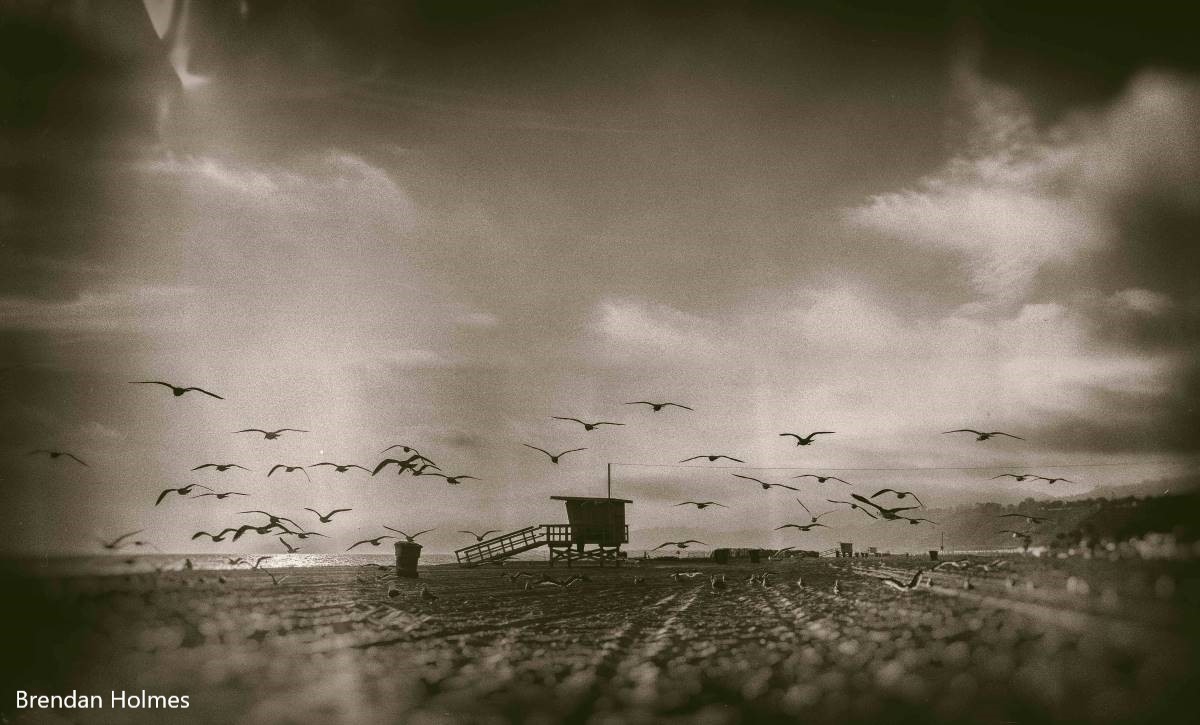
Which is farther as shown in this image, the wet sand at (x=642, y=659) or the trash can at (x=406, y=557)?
the trash can at (x=406, y=557)

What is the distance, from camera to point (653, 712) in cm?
489

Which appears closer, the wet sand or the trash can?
the wet sand

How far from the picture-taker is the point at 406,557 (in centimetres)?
2650

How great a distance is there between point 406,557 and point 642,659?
2181cm

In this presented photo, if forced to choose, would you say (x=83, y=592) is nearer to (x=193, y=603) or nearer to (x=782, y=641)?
(x=193, y=603)

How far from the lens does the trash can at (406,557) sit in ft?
86.7

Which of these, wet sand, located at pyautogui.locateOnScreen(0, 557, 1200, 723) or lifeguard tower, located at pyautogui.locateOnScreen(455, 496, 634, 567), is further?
lifeguard tower, located at pyautogui.locateOnScreen(455, 496, 634, 567)

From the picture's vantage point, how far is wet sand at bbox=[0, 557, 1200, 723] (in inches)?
199

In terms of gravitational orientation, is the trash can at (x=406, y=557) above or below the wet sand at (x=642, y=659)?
below

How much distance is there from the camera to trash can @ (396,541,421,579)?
2642cm

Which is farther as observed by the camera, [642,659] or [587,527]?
[587,527]

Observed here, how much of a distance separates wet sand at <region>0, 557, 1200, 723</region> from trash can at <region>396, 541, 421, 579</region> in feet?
52.8

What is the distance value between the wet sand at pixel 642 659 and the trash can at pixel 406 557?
1609 cm

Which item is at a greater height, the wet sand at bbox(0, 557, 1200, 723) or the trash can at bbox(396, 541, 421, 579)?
the wet sand at bbox(0, 557, 1200, 723)
